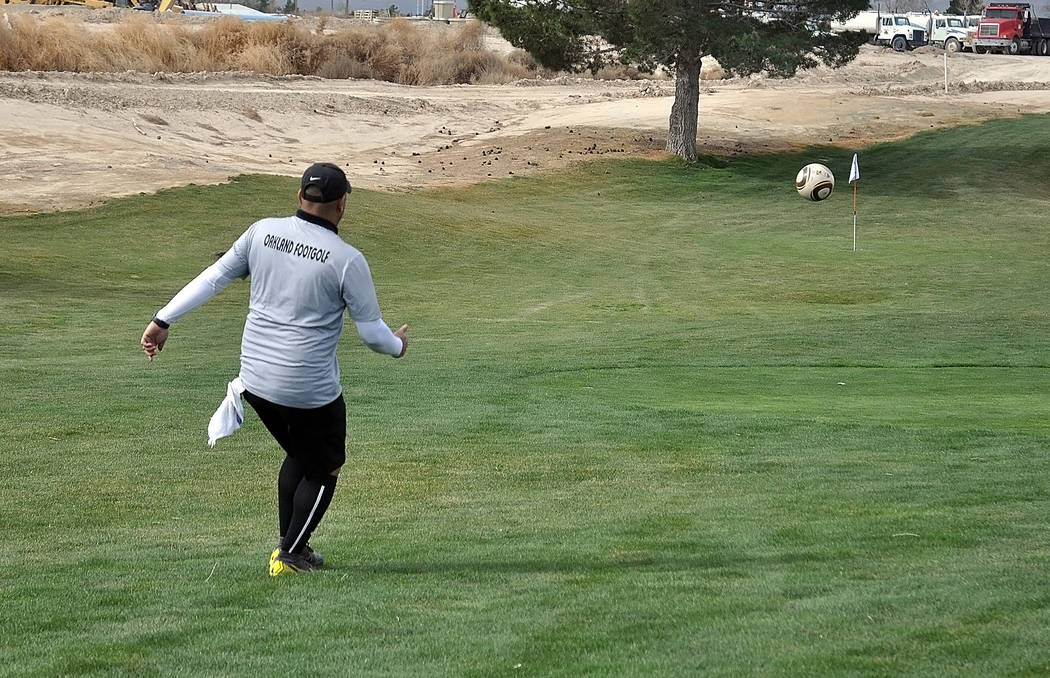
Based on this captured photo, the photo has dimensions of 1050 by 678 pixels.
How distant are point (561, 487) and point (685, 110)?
1509 inches

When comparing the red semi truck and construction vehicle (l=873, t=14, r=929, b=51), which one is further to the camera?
construction vehicle (l=873, t=14, r=929, b=51)

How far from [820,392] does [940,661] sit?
9.76 metres

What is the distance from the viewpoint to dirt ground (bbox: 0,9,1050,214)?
4019 centimetres

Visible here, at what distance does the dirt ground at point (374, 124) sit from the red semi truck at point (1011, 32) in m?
17.5

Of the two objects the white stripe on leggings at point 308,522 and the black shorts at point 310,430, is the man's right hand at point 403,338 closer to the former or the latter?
the black shorts at point 310,430

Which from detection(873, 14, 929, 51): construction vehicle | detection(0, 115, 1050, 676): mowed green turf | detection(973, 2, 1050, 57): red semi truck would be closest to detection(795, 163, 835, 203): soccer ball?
detection(0, 115, 1050, 676): mowed green turf

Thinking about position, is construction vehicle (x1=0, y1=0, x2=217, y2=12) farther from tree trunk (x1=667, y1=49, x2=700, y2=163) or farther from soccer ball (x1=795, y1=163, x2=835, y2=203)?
soccer ball (x1=795, y1=163, x2=835, y2=203)

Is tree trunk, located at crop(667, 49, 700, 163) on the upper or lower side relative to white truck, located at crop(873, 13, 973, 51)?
lower

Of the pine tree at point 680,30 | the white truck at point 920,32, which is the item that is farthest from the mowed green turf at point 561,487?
the white truck at point 920,32

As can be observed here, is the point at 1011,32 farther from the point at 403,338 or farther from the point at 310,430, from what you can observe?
the point at 310,430

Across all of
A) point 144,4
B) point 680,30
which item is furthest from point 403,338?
point 144,4

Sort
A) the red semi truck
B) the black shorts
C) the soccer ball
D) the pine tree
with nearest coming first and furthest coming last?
the black shorts < the soccer ball < the pine tree < the red semi truck

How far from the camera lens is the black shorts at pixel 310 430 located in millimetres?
6621

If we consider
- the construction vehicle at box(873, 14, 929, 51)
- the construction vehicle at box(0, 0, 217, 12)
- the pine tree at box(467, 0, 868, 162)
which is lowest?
the pine tree at box(467, 0, 868, 162)
